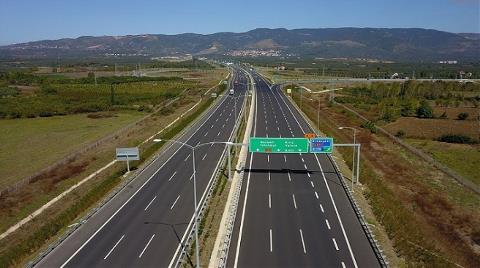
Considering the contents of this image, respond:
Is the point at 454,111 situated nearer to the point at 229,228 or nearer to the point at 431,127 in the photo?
the point at 431,127

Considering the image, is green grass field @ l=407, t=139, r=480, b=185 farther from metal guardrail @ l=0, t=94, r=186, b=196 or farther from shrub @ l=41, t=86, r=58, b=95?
shrub @ l=41, t=86, r=58, b=95

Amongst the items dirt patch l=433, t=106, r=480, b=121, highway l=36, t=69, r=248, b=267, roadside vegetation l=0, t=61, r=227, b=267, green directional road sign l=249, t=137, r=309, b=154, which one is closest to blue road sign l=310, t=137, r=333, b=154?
green directional road sign l=249, t=137, r=309, b=154

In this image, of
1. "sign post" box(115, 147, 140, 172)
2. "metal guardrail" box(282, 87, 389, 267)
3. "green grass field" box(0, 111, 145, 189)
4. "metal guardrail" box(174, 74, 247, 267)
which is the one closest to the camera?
"metal guardrail" box(282, 87, 389, 267)

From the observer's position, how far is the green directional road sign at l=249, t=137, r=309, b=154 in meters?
54.1

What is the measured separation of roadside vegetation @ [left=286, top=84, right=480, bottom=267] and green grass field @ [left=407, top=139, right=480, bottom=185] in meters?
0.93

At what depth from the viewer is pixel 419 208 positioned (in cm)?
4959

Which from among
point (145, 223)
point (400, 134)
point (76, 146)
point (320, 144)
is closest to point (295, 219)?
point (145, 223)

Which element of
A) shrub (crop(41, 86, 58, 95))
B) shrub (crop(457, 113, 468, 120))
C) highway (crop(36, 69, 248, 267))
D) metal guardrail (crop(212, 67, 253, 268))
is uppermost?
shrub (crop(41, 86, 58, 95))

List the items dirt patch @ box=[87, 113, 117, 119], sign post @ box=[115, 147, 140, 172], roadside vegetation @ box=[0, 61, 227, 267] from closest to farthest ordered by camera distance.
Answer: roadside vegetation @ box=[0, 61, 227, 267] < sign post @ box=[115, 147, 140, 172] < dirt patch @ box=[87, 113, 117, 119]

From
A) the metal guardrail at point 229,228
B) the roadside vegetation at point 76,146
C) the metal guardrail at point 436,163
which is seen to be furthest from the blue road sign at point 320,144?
the roadside vegetation at point 76,146

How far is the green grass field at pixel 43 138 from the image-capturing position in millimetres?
70738

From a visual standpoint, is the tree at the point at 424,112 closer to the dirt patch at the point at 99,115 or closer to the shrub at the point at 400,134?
the shrub at the point at 400,134

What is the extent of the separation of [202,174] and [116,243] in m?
21.7

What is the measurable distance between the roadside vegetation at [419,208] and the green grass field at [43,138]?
48279 millimetres
